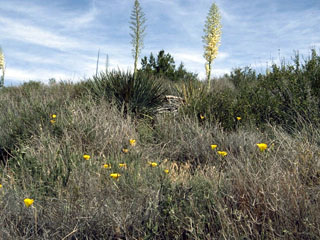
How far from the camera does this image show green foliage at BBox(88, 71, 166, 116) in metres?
7.18

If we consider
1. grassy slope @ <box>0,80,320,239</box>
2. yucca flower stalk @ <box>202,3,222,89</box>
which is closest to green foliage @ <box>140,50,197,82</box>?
yucca flower stalk @ <box>202,3,222,89</box>

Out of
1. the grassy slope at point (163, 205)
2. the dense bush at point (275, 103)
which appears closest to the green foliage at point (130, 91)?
the dense bush at point (275, 103)

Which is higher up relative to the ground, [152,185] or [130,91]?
[130,91]

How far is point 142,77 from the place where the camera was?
290 inches

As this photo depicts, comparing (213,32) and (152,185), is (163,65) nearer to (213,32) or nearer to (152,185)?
(213,32)

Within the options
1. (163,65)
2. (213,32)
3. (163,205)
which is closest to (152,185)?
(163,205)

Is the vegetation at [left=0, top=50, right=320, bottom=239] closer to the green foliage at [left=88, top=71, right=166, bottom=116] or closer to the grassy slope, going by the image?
the grassy slope

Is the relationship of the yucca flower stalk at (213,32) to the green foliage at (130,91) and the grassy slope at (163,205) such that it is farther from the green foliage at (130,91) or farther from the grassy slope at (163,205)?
the grassy slope at (163,205)

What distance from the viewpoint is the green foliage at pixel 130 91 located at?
23.6 ft

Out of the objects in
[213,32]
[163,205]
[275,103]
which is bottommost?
[163,205]

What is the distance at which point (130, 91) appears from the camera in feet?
23.6

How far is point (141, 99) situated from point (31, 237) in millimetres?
5061

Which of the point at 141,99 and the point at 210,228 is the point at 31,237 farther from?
the point at 141,99

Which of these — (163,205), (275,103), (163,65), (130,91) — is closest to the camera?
(163,205)
